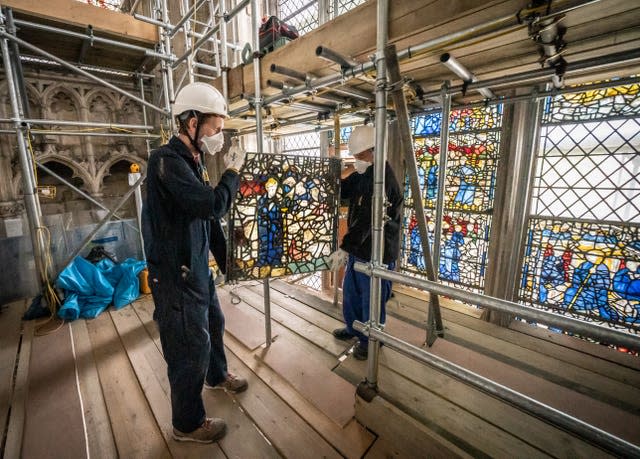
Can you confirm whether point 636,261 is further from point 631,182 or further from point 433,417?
point 433,417

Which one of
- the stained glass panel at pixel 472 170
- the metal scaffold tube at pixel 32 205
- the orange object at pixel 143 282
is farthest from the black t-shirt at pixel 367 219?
the metal scaffold tube at pixel 32 205

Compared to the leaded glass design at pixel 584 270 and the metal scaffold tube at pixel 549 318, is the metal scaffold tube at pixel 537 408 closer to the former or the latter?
the metal scaffold tube at pixel 549 318

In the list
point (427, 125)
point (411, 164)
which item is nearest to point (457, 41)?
point (411, 164)

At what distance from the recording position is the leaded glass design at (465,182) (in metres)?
3.01

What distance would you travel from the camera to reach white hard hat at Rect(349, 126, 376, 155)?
225 cm

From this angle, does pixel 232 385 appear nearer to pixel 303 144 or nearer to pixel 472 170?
pixel 472 170

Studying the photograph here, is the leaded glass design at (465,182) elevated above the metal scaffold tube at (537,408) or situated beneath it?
elevated above

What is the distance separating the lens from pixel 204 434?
1712mm

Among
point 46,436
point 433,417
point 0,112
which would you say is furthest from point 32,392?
point 0,112

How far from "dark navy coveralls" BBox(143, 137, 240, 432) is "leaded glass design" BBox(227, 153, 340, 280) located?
306mm

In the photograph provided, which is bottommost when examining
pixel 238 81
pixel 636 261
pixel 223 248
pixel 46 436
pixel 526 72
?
pixel 46 436

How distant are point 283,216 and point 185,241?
2.58ft

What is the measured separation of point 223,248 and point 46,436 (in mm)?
1610

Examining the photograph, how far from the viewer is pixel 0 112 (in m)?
4.27
